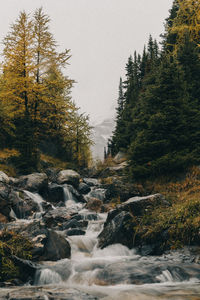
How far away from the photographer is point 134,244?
8570mm

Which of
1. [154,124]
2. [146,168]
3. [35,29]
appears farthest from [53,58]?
[146,168]

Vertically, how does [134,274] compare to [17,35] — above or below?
below

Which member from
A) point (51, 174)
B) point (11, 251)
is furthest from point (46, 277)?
point (51, 174)

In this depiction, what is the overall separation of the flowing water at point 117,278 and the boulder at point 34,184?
714 centimetres

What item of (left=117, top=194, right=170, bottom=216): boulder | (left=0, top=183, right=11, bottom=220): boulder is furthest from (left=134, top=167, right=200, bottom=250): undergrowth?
(left=0, top=183, right=11, bottom=220): boulder

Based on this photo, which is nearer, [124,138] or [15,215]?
[15,215]

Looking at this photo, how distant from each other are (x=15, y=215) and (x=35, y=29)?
1648 cm

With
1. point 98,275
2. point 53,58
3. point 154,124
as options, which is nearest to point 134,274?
point 98,275

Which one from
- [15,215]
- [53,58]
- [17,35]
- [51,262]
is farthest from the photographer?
[53,58]

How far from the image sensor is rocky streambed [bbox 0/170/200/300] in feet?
18.5

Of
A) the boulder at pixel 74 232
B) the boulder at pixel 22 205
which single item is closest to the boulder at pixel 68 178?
the boulder at pixel 22 205

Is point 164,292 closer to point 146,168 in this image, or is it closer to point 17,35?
point 146,168

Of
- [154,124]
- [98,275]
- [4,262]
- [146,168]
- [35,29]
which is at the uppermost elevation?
[35,29]

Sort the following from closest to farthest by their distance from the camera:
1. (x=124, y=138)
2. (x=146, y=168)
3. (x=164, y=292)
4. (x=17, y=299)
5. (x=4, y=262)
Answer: (x=17, y=299), (x=164, y=292), (x=4, y=262), (x=146, y=168), (x=124, y=138)
